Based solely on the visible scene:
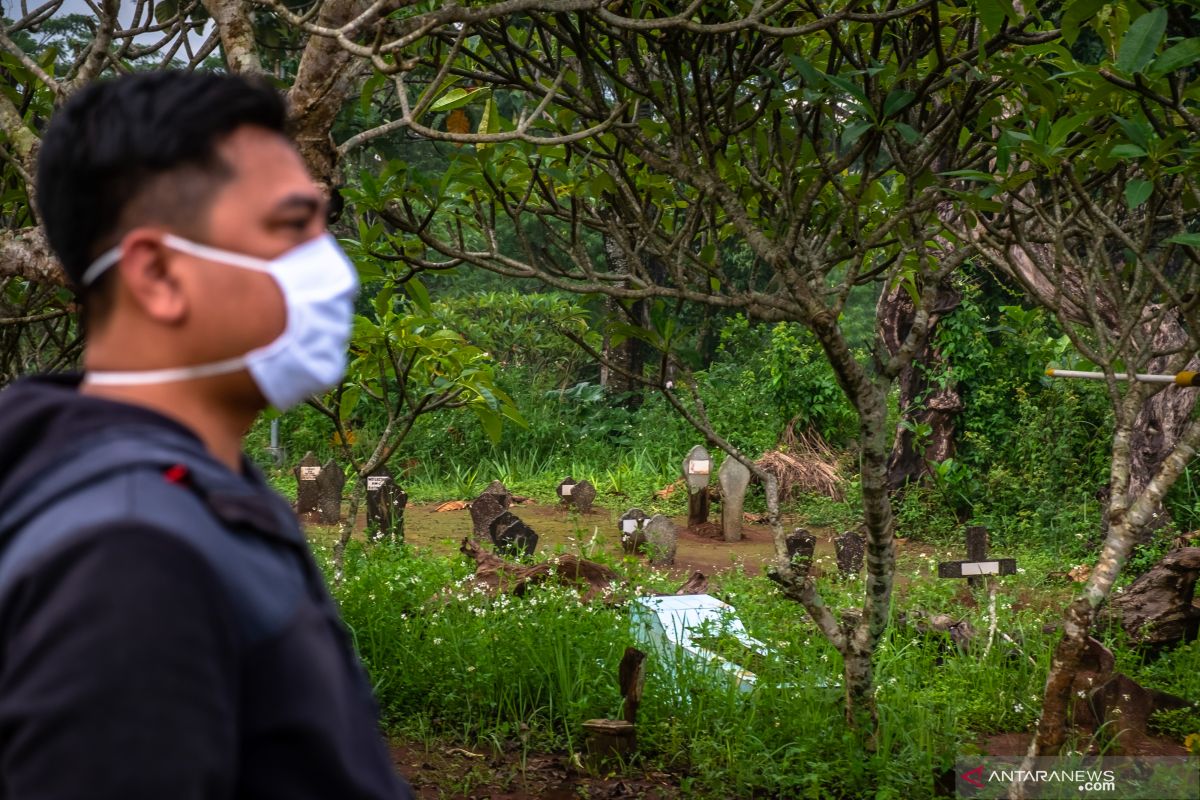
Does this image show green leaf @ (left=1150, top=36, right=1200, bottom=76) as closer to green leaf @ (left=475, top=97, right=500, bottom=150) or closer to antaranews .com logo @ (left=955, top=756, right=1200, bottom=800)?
green leaf @ (left=475, top=97, right=500, bottom=150)

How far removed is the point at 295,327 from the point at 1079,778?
3.28 metres

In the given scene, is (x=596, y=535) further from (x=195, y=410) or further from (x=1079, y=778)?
(x=195, y=410)

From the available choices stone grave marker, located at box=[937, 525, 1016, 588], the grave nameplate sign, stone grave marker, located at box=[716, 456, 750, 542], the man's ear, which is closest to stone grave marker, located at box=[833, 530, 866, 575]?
stone grave marker, located at box=[937, 525, 1016, 588]

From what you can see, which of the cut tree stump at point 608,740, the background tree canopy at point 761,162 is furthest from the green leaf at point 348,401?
the cut tree stump at point 608,740

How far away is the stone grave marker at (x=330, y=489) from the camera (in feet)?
28.0

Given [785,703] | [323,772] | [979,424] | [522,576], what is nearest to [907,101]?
[785,703]

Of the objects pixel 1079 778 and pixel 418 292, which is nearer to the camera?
pixel 1079 778

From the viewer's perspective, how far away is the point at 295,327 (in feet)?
3.51

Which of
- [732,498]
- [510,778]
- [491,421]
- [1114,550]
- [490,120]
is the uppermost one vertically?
[490,120]

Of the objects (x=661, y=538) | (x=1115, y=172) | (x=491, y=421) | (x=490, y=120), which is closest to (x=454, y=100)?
(x=490, y=120)

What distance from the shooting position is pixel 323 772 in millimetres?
932

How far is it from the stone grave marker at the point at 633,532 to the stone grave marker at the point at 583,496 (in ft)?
6.05

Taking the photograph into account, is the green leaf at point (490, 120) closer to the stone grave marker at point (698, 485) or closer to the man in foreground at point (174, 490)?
the man in foreground at point (174, 490)

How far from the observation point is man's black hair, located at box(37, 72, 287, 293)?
100 cm
